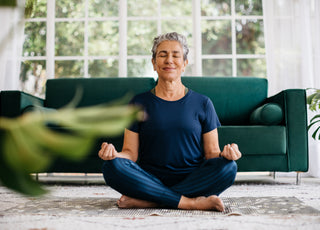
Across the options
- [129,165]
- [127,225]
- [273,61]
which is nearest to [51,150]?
[127,225]

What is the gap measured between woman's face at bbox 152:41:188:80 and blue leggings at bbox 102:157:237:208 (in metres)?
0.47

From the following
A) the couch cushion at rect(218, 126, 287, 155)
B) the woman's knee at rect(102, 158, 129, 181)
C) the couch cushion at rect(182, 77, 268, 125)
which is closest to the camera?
the woman's knee at rect(102, 158, 129, 181)

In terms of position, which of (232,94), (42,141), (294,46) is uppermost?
(294,46)

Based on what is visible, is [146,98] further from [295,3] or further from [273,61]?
[295,3]

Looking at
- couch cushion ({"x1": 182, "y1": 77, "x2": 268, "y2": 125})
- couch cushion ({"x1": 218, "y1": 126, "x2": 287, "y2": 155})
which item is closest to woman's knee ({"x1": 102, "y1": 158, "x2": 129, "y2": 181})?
couch cushion ({"x1": 218, "y1": 126, "x2": 287, "y2": 155})

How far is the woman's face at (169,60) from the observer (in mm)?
1702

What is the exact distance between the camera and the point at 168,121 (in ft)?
5.37

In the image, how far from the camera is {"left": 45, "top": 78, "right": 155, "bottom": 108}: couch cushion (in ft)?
10.8

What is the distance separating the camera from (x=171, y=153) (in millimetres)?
1617

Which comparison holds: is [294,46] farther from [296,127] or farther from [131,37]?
[131,37]

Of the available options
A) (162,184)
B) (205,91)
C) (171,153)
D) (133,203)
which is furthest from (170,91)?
(205,91)

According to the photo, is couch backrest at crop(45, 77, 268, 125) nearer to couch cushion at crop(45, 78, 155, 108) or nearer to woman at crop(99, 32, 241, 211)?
couch cushion at crop(45, 78, 155, 108)

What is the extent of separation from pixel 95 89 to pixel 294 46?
2185mm

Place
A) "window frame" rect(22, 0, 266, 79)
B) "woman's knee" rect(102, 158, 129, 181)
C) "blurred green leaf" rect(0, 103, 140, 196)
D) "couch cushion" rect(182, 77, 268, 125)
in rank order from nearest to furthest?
"blurred green leaf" rect(0, 103, 140, 196), "woman's knee" rect(102, 158, 129, 181), "couch cushion" rect(182, 77, 268, 125), "window frame" rect(22, 0, 266, 79)
